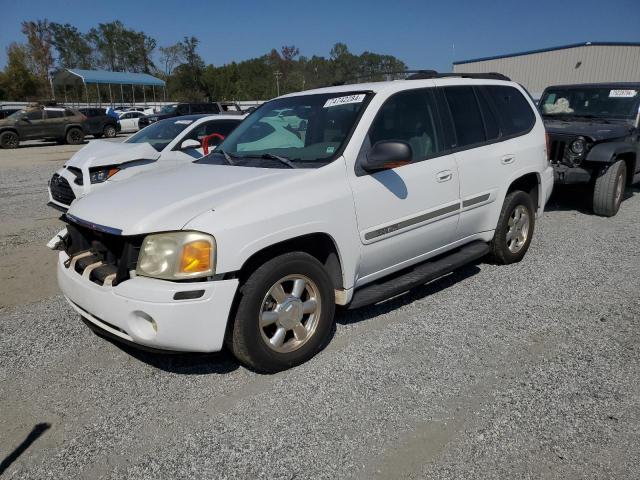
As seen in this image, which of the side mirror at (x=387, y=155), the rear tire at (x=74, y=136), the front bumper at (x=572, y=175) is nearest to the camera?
the side mirror at (x=387, y=155)

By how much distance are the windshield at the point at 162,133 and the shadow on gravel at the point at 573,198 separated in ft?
20.1

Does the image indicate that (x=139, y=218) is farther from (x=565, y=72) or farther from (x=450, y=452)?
(x=565, y=72)

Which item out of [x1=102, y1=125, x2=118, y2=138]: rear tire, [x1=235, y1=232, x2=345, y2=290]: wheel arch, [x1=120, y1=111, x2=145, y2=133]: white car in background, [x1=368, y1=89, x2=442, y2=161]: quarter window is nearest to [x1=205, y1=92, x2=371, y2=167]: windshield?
[x1=368, y1=89, x2=442, y2=161]: quarter window

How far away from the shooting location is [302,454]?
8.07 feet

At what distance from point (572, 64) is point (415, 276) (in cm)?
3337

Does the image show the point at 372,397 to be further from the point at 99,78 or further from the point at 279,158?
the point at 99,78

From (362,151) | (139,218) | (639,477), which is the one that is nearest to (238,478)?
(139,218)

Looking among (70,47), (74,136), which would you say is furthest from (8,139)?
(70,47)

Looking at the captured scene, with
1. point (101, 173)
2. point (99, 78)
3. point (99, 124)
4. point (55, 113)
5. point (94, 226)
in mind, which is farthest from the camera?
point (99, 78)

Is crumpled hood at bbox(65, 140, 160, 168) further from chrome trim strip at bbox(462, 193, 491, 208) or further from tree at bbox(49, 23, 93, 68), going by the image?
tree at bbox(49, 23, 93, 68)

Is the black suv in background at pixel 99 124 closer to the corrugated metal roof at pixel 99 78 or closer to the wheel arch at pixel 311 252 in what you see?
the corrugated metal roof at pixel 99 78

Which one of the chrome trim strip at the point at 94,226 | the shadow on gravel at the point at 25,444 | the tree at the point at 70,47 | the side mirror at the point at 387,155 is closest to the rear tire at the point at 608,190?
the side mirror at the point at 387,155

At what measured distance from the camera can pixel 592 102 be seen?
8.38m

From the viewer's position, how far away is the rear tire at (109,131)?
1049 inches
